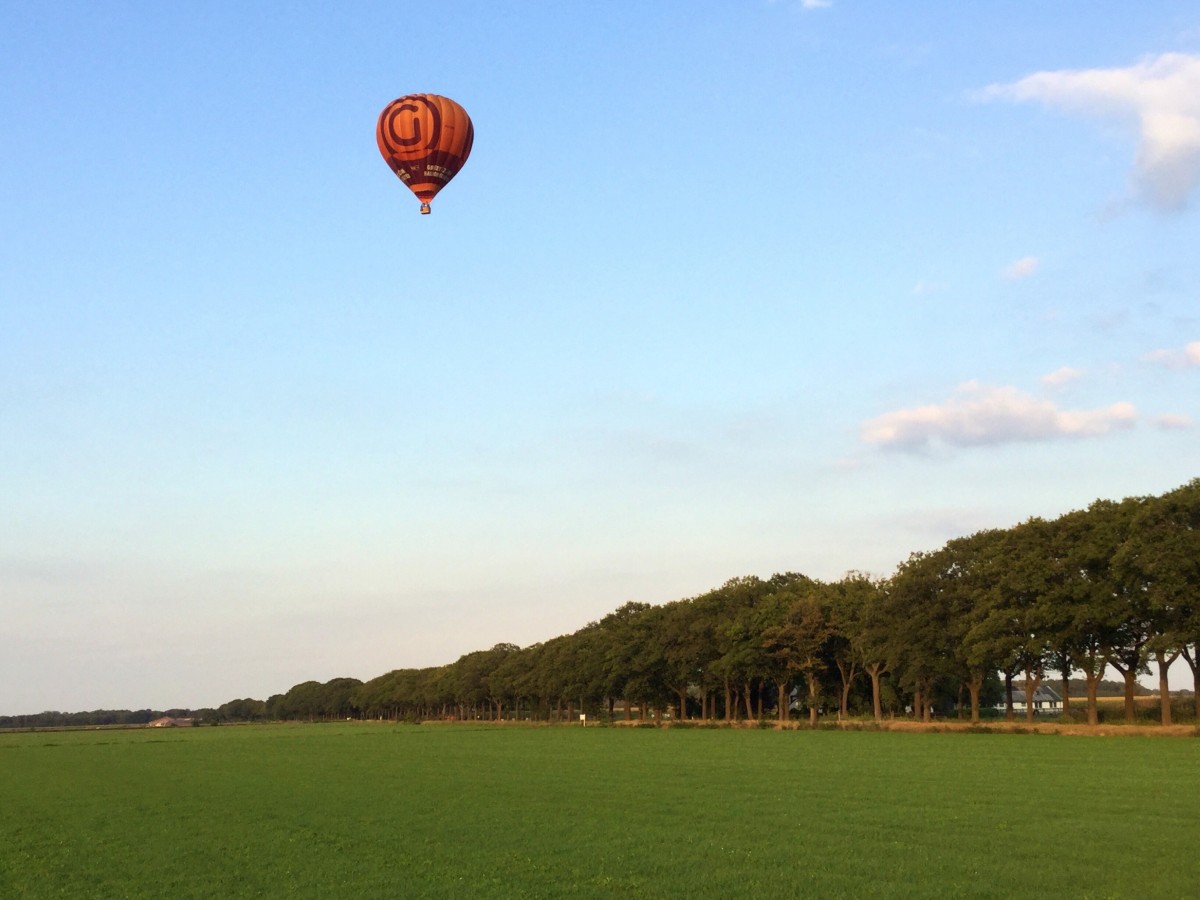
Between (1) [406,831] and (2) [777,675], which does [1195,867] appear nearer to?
(1) [406,831]

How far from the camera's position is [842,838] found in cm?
2673

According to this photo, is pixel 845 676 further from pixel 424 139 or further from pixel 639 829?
pixel 639 829

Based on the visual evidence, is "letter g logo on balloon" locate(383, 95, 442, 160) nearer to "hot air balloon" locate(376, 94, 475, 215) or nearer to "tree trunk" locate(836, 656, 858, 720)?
"hot air balloon" locate(376, 94, 475, 215)

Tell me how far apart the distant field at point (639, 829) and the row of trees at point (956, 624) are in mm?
16084

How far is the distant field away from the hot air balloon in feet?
75.6

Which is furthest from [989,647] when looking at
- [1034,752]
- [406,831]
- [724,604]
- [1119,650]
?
[406,831]

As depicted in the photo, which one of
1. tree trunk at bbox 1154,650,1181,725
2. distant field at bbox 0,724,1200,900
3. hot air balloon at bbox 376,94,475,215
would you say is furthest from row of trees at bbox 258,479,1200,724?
hot air balloon at bbox 376,94,475,215

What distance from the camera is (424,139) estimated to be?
1729 inches

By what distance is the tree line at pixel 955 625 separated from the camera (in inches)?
2773

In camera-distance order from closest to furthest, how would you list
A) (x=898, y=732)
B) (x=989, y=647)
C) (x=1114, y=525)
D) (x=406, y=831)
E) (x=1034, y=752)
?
(x=406, y=831), (x=1034, y=752), (x=1114, y=525), (x=989, y=647), (x=898, y=732)

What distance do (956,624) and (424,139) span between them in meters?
60.2

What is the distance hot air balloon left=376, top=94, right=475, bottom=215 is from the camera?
144 ft

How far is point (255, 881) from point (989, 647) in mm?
66614

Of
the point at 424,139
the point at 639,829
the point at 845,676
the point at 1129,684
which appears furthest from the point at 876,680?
the point at 639,829
